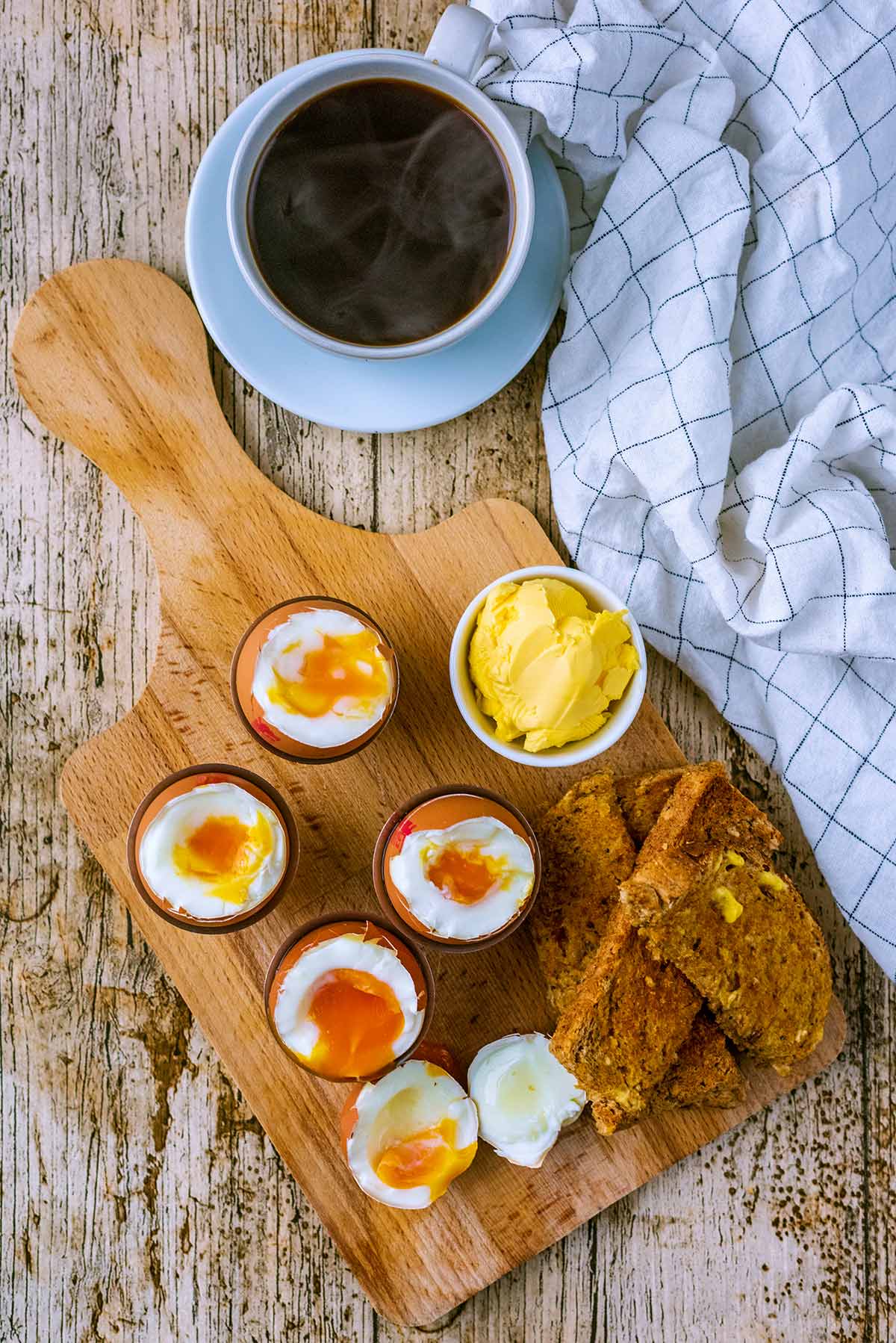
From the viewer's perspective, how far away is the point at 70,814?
4.78ft

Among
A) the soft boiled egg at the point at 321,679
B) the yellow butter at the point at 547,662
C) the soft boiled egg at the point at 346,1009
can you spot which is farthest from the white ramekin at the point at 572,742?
the soft boiled egg at the point at 346,1009

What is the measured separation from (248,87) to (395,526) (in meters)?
0.68

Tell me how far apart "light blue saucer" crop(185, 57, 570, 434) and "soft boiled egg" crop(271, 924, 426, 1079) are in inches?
28.2

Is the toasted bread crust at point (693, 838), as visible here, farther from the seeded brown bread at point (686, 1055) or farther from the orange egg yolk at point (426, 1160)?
the orange egg yolk at point (426, 1160)

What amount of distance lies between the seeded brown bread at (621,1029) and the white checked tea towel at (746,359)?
1.07ft

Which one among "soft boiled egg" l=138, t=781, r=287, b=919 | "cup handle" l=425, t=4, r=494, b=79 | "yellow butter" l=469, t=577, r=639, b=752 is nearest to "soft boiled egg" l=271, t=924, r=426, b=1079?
"soft boiled egg" l=138, t=781, r=287, b=919

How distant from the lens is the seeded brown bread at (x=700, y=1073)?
1.38m

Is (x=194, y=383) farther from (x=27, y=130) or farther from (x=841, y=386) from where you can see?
(x=841, y=386)

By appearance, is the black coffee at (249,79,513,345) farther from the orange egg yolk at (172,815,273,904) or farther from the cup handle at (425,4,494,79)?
the orange egg yolk at (172,815,273,904)

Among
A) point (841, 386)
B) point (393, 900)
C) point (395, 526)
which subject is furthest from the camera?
point (395, 526)

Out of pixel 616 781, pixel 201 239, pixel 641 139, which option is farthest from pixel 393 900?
pixel 641 139

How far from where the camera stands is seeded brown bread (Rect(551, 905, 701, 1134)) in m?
1.34

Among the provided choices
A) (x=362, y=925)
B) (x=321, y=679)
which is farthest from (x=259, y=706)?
(x=362, y=925)

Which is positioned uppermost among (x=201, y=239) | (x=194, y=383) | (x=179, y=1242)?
(x=201, y=239)
